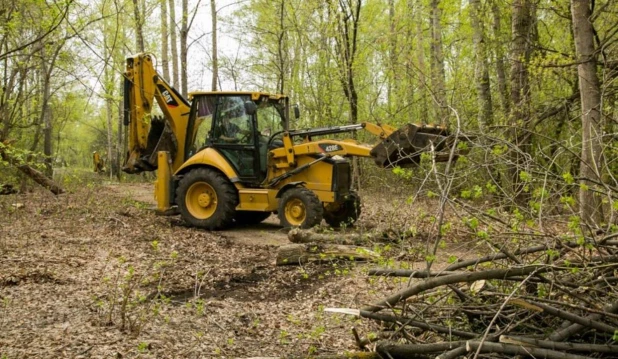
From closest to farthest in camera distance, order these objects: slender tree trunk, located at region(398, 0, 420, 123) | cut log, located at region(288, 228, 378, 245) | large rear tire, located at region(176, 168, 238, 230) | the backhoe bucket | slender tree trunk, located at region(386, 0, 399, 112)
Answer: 1. cut log, located at region(288, 228, 378, 245)
2. large rear tire, located at region(176, 168, 238, 230)
3. the backhoe bucket
4. slender tree trunk, located at region(398, 0, 420, 123)
5. slender tree trunk, located at region(386, 0, 399, 112)

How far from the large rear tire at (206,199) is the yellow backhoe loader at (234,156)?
0.02 meters

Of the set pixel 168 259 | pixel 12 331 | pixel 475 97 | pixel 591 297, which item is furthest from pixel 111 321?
pixel 475 97

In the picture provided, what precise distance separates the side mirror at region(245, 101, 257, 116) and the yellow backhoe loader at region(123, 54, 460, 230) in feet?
0.06

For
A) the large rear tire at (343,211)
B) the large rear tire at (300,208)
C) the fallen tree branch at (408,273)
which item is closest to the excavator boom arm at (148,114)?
the large rear tire at (300,208)

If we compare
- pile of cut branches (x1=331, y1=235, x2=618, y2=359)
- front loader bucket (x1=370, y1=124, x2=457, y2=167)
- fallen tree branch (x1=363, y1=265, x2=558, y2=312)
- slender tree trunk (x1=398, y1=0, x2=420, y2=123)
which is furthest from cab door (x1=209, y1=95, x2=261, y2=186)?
fallen tree branch (x1=363, y1=265, x2=558, y2=312)

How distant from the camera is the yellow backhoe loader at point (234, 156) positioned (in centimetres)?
991

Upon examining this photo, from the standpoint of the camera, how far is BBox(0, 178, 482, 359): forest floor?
14.3 ft

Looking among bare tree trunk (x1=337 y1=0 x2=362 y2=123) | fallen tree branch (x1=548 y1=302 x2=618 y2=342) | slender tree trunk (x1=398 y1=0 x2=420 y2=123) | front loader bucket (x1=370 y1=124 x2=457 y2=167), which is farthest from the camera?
slender tree trunk (x1=398 y1=0 x2=420 y2=123)

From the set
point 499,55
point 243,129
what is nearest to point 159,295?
point 243,129

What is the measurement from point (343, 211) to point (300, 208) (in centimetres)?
107

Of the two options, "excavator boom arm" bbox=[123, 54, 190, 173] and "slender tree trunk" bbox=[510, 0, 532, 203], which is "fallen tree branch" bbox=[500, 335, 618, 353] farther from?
"excavator boom arm" bbox=[123, 54, 190, 173]

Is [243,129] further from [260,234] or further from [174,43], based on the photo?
[174,43]

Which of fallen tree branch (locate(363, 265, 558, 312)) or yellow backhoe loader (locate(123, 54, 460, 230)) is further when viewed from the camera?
yellow backhoe loader (locate(123, 54, 460, 230))

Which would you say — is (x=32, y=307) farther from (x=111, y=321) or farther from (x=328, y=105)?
(x=328, y=105)
